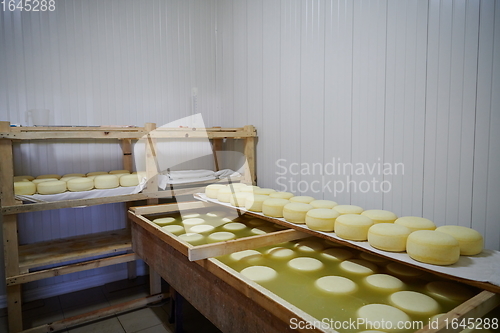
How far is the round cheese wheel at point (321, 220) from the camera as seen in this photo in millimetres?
1640

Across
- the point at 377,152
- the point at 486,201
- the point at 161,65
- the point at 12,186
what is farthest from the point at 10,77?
the point at 486,201

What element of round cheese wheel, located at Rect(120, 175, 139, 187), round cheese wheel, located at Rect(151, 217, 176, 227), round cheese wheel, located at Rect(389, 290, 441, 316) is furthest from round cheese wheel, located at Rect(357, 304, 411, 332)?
round cheese wheel, located at Rect(120, 175, 139, 187)

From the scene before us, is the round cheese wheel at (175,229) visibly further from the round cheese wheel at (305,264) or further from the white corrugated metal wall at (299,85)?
the white corrugated metal wall at (299,85)

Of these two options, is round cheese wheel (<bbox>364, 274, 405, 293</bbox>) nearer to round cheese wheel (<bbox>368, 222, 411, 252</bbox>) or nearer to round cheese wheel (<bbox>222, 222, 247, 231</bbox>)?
round cheese wheel (<bbox>368, 222, 411, 252</bbox>)

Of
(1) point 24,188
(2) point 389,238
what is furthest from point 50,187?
(2) point 389,238

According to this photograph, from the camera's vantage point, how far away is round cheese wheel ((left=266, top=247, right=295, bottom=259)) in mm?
1665

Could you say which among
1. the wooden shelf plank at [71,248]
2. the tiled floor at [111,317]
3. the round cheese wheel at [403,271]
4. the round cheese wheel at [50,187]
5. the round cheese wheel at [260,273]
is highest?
the round cheese wheel at [50,187]

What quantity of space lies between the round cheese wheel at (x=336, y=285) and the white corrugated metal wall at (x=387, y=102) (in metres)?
0.82

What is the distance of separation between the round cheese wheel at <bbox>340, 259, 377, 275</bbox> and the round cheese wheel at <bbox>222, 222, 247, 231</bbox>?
81cm

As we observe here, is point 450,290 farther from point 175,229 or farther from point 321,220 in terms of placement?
point 175,229

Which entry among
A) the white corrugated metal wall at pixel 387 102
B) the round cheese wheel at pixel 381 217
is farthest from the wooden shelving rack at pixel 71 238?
the round cheese wheel at pixel 381 217

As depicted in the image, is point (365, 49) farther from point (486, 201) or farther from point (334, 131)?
point (486, 201)

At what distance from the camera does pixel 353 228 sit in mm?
1505

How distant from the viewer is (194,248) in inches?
58.9
